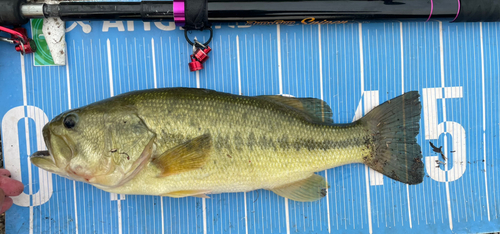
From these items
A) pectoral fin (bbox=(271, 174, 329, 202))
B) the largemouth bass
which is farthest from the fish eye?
pectoral fin (bbox=(271, 174, 329, 202))

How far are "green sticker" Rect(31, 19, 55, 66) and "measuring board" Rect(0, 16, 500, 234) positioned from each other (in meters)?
0.06

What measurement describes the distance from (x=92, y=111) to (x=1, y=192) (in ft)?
3.65

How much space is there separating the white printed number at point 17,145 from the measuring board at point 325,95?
0.02 meters

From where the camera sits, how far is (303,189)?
201 cm

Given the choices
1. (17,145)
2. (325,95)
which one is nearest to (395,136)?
(325,95)

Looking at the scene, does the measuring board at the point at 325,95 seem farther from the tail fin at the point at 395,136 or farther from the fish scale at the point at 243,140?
the fish scale at the point at 243,140

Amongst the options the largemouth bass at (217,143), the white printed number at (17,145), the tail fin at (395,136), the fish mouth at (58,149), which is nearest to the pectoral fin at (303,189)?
the largemouth bass at (217,143)

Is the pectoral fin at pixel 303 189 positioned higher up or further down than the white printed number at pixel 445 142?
further down

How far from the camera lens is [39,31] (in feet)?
6.98

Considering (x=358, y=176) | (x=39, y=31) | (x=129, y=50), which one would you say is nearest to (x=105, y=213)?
(x=129, y=50)

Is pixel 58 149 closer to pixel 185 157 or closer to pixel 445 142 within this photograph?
pixel 185 157

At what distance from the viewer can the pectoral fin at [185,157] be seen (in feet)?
5.45

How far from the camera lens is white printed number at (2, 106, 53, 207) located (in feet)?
7.08

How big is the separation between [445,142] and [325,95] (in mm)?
1093
